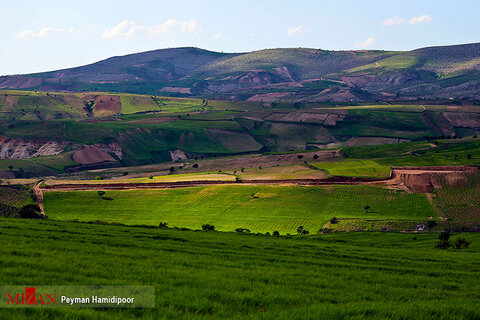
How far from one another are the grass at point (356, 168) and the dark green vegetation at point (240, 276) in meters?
102

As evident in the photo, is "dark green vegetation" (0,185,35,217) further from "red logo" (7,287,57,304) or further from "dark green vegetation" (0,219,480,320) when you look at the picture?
"red logo" (7,287,57,304)

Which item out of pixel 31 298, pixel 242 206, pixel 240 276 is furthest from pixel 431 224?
pixel 31 298

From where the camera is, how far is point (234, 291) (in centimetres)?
2397

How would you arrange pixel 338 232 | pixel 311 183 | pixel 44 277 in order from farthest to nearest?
pixel 311 183
pixel 338 232
pixel 44 277

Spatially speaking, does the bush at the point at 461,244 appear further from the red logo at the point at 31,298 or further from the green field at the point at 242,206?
the red logo at the point at 31,298

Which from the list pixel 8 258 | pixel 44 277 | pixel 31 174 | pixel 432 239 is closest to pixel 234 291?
pixel 44 277

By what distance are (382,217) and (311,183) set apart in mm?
31930

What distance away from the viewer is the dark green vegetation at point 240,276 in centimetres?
2081

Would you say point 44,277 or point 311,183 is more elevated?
point 44,277

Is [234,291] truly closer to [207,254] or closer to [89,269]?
[89,269]

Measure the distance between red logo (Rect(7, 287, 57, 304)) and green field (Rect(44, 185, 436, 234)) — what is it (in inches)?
3301

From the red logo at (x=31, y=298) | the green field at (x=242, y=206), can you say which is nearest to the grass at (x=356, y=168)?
the green field at (x=242, y=206)

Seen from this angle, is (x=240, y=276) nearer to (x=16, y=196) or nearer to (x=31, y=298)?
(x=31, y=298)

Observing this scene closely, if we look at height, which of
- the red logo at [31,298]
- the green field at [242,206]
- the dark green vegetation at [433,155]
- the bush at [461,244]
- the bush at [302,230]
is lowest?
the bush at [302,230]
